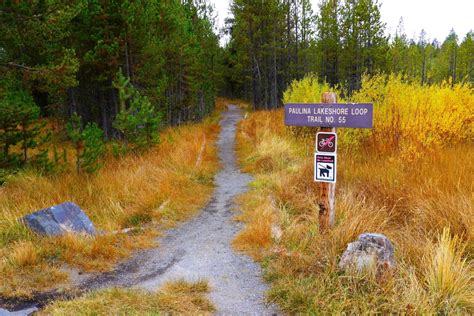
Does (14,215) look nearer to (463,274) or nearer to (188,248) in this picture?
(188,248)

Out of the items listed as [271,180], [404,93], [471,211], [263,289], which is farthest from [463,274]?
[404,93]

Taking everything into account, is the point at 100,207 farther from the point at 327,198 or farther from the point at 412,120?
the point at 412,120

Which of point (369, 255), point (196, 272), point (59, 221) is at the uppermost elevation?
point (369, 255)

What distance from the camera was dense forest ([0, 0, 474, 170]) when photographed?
25.6ft

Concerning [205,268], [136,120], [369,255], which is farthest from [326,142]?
[136,120]

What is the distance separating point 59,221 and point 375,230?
15.7ft

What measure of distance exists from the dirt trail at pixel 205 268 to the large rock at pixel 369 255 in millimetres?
1001

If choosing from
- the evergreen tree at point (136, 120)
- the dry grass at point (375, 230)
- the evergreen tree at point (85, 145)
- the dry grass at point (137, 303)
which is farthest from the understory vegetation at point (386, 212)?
the evergreen tree at point (85, 145)

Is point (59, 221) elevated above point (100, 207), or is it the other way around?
point (59, 221)

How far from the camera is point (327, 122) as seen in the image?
4586 millimetres

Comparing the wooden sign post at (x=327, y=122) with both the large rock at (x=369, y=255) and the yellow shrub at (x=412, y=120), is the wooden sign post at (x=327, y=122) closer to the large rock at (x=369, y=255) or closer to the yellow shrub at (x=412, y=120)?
the large rock at (x=369, y=255)

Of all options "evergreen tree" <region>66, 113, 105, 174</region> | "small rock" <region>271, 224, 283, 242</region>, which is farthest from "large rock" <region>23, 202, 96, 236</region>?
"small rock" <region>271, 224, 283, 242</region>

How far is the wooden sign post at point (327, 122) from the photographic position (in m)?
4.39

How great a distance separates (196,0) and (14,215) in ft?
124
